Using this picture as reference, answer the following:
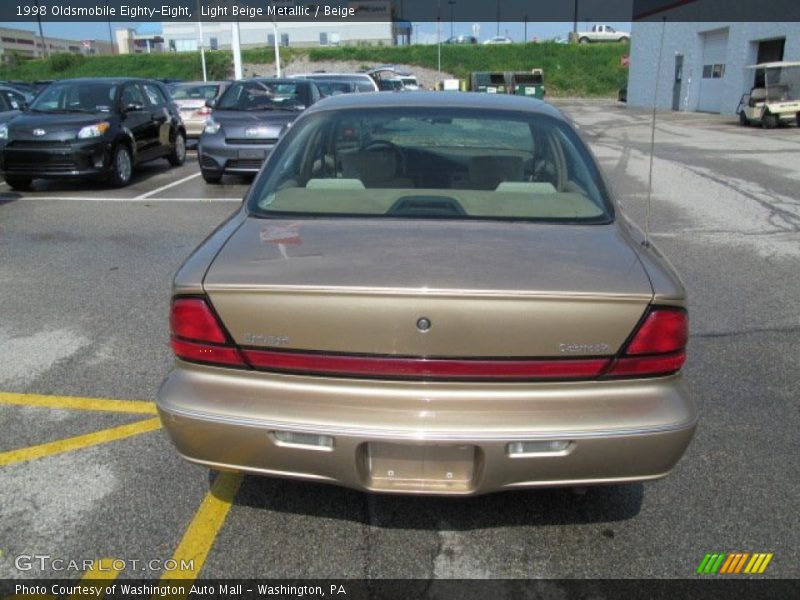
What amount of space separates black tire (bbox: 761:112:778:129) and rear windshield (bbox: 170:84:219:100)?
17792 mm

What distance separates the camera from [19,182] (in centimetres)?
1055

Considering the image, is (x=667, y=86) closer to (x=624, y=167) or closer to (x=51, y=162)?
(x=624, y=167)

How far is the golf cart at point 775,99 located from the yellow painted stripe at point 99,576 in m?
25.3

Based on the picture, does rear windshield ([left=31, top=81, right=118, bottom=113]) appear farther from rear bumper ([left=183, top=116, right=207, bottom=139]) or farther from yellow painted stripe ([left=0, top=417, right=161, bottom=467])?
yellow painted stripe ([left=0, top=417, right=161, bottom=467])

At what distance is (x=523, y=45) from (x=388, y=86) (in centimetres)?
4078

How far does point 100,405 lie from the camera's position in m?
3.65

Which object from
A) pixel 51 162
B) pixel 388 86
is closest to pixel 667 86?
pixel 388 86

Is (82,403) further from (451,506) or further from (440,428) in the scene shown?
(440,428)

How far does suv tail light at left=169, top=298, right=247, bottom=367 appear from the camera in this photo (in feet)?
7.53

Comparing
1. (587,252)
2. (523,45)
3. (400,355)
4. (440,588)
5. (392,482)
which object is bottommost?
(440,588)

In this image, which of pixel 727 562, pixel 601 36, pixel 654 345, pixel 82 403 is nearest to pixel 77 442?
pixel 82 403

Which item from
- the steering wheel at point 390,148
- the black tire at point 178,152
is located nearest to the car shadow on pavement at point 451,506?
the steering wheel at point 390,148

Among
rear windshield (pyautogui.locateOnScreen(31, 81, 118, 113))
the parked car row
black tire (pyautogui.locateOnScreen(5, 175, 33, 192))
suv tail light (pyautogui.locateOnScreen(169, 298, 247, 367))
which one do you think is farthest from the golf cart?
suv tail light (pyautogui.locateOnScreen(169, 298, 247, 367))

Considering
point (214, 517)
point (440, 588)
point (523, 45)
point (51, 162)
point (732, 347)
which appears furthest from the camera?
point (523, 45)
